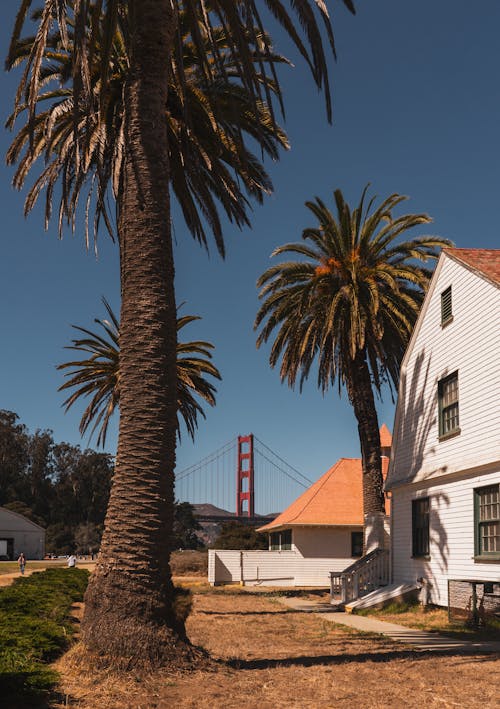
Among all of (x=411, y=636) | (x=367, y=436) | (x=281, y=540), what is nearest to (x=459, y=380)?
(x=411, y=636)

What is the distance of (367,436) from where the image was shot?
28.2 meters

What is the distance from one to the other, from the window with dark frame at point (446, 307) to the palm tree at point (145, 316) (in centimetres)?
1138

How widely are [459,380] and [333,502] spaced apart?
21.7 metres

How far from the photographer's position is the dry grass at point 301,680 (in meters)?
8.84

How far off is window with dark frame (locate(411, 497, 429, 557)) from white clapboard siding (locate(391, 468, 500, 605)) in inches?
7.7

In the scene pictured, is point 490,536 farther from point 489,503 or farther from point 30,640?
point 30,640

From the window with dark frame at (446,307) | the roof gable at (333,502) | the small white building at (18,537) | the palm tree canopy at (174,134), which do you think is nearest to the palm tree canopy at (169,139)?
the palm tree canopy at (174,134)

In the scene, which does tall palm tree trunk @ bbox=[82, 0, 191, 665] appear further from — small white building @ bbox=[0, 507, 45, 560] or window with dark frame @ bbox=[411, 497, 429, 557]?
small white building @ bbox=[0, 507, 45, 560]

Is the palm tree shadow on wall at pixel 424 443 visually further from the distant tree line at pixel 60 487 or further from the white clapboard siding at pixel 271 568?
the distant tree line at pixel 60 487

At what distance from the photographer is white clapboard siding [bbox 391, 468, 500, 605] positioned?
61.6 ft

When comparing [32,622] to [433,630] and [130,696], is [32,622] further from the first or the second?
[433,630]

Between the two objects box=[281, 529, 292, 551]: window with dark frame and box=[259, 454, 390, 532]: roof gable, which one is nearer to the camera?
box=[259, 454, 390, 532]: roof gable

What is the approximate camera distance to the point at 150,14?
12.3m

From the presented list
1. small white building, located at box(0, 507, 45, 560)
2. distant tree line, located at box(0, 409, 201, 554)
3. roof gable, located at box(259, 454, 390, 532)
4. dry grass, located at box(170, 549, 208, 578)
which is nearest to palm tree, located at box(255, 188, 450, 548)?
roof gable, located at box(259, 454, 390, 532)
